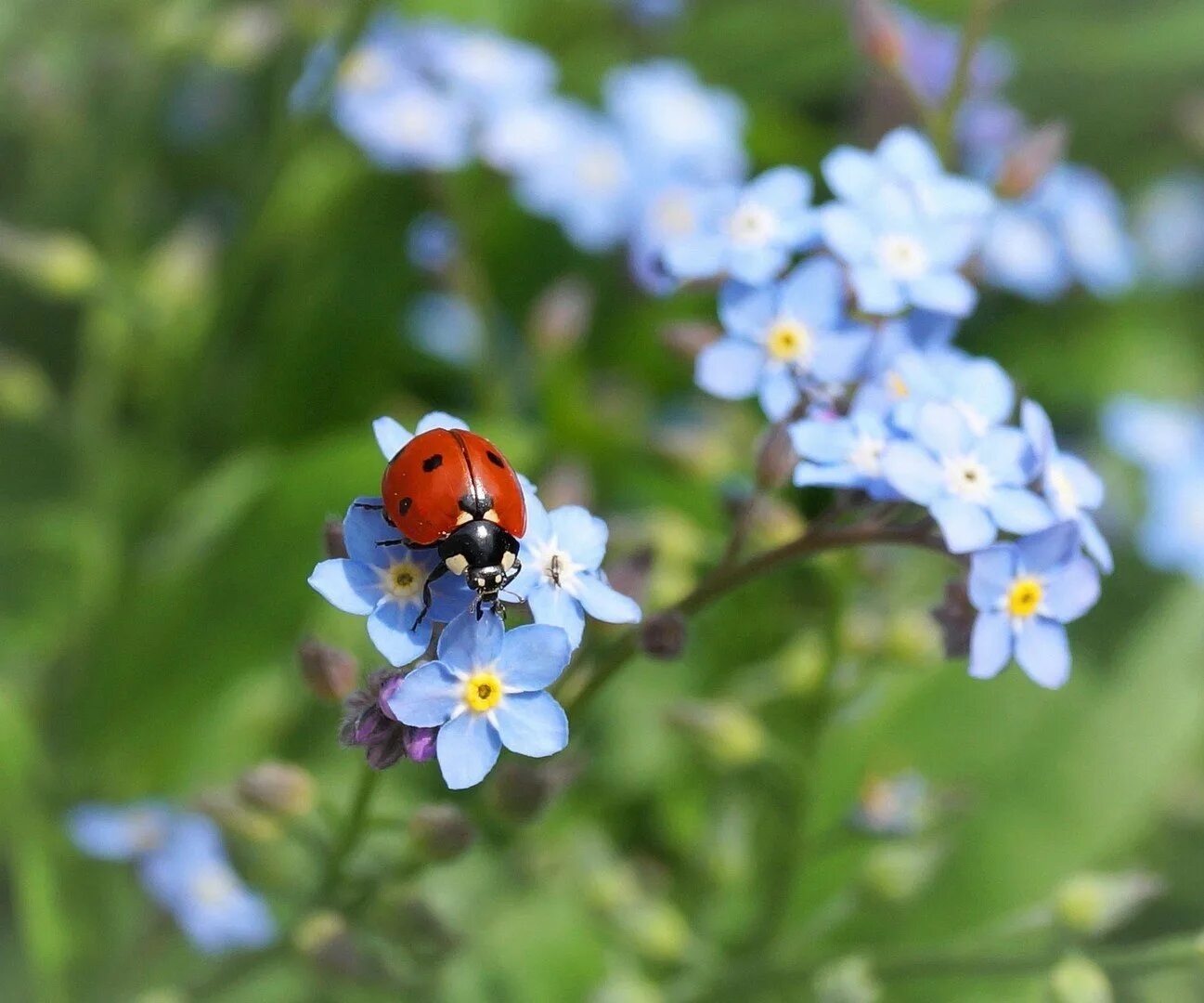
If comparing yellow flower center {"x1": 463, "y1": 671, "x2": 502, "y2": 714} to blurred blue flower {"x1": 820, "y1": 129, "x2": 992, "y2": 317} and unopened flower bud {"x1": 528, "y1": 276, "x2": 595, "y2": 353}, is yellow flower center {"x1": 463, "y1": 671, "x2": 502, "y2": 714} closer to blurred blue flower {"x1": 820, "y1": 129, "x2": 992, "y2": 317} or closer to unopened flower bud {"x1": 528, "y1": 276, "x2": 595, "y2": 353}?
blurred blue flower {"x1": 820, "y1": 129, "x2": 992, "y2": 317}

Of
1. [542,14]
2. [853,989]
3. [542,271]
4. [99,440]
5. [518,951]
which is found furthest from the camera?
[542,14]

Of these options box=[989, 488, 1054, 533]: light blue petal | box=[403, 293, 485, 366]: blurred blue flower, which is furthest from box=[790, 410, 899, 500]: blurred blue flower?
box=[403, 293, 485, 366]: blurred blue flower

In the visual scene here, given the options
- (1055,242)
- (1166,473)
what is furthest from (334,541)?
(1166,473)

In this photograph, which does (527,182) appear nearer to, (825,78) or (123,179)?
(123,179)

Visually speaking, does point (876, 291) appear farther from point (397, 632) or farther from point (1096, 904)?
point (1096, 904)

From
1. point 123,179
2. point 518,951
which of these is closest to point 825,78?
point 123,179

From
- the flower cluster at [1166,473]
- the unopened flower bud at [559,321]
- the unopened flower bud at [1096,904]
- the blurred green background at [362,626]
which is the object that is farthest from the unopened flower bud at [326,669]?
the flower cluster at [1166,473]

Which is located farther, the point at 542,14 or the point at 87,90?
the point at 542,14
